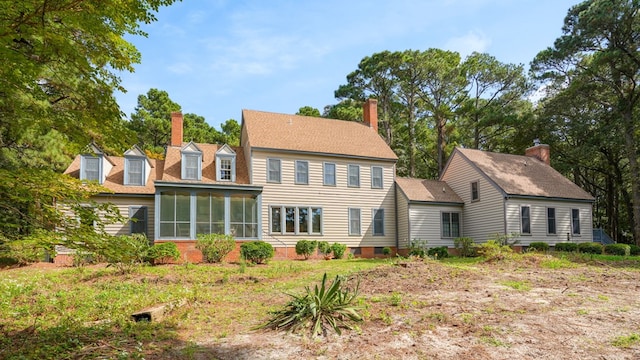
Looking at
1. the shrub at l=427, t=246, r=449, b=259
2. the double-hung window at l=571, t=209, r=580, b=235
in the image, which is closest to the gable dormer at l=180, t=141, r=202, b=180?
the shrub at l=427, t=246, r=449, b=259

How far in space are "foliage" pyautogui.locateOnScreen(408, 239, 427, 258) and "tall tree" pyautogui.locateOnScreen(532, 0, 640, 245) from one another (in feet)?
44.9

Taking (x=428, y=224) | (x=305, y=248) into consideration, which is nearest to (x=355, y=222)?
(x=428, y=224)

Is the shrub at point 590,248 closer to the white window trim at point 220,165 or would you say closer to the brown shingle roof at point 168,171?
the brown shingle roof at point 168,171

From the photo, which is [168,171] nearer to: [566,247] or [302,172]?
[302,172]

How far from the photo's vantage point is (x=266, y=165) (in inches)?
910

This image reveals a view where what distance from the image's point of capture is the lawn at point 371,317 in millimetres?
6039

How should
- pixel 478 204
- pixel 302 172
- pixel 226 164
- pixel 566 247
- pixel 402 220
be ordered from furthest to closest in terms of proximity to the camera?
1. pixel 402 220
2. pixel 478 204
3. pixel 302 172
4. pixel 226 164
5. pixel 566 247

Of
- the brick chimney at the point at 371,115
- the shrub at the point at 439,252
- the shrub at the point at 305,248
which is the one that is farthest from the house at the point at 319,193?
the brick chimney at the point at 371,115

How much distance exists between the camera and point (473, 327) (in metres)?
6.73

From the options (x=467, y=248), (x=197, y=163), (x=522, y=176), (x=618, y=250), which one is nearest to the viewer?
(x=618, y=250)

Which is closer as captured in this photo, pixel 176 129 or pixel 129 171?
pixel 129 171

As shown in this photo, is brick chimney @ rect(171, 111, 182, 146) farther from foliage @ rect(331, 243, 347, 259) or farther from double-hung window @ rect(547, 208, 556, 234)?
double-hung window @ rect(547, 208, 556, 234)

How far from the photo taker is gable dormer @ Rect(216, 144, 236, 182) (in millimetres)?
22734

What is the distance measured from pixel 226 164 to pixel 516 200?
15471 mm
